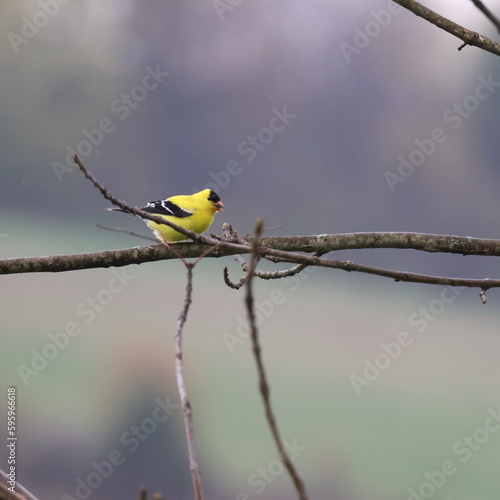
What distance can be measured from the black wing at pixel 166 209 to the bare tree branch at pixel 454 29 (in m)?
2.06

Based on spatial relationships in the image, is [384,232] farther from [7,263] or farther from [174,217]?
[174,217]

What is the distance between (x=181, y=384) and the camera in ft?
2.53

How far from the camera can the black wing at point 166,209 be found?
143 inches

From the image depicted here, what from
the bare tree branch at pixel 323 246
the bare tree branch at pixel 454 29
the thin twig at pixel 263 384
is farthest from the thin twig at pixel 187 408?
the bare tree branch at pixel 454 29

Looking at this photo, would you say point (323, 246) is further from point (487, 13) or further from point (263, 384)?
point (263, 384)

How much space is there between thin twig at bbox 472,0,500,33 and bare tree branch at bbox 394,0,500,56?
672 mm

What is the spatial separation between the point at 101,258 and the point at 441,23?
1190mm

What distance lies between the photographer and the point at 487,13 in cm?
103

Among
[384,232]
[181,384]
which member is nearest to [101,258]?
[384,232]

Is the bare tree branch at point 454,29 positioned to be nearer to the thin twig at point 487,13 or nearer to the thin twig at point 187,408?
the thin twig at point 487,13

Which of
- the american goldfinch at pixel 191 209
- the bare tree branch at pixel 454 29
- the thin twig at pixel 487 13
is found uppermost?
the american goldfinch at pixel 191 209

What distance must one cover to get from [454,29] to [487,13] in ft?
2.64

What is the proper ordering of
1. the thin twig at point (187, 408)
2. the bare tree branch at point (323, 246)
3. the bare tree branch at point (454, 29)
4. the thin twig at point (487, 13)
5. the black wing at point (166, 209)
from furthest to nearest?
the black wing at point (166, 209) < the bare tree branch at point (323, 246) < the bare tree branch at point (454, 29) < the thin twig at point (487, 13) < the thin twig at point (187, 408)

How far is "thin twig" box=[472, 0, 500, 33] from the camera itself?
974mm
